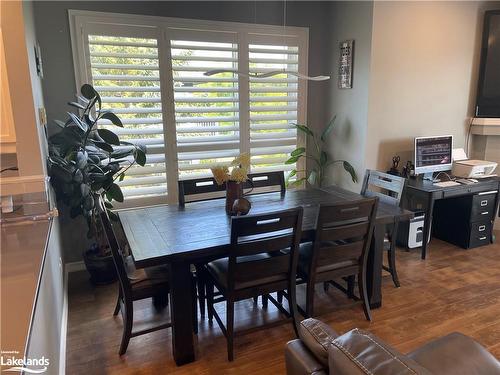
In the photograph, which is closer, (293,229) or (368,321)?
(293,229)

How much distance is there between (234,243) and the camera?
209 centimetres

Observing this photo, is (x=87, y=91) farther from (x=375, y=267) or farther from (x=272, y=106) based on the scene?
(x=375, y=267)

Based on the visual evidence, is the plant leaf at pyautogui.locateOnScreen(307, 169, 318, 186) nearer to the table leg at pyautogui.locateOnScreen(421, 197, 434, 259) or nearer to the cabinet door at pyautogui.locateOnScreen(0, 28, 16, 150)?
the table leg at pyautogui.locateOnScreen(421, 197, 434, 259)

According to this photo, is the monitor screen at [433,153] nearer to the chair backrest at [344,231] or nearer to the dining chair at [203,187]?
the dining chair at [203,187]

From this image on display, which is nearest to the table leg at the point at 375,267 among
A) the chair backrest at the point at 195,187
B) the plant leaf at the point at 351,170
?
the chair backrest at the point at 195,187

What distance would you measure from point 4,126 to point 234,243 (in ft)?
4.90

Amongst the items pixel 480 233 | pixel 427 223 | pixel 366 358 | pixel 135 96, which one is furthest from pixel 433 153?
pixel 366 358

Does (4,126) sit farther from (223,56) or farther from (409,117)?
(409,117)

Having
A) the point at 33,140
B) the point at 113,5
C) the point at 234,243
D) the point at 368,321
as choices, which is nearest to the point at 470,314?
the point at 368,321

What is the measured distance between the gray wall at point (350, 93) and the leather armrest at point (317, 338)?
289 cm

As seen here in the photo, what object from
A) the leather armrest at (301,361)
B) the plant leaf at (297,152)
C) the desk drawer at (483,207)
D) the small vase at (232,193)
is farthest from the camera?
the plant leaf at (297,152)

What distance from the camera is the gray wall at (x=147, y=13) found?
3109mm

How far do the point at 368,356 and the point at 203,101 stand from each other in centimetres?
311

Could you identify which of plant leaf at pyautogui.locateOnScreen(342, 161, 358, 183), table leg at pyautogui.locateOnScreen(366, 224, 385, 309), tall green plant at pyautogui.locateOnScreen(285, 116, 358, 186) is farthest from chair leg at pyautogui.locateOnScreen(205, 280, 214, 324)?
plant leaf at pyautogui.locateOnScreen(342, 161, 358, 183)
